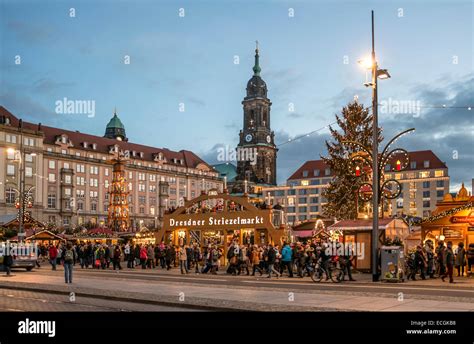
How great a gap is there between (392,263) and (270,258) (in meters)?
6.86

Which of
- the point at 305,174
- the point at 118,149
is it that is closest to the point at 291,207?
the point at 305,174

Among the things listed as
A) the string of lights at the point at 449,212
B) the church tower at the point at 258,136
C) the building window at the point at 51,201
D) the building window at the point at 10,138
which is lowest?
the string of lights at the point at 449,212

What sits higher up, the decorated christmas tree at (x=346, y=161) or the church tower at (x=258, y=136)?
the church tower at (x=258, y=136)

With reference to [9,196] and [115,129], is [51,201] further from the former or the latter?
[115,129]

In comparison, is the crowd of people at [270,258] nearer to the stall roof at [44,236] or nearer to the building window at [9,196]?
the stall roof at [44,236]

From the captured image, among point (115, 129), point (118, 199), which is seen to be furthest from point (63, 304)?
point (115, 129)

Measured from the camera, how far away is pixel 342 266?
87.9ft

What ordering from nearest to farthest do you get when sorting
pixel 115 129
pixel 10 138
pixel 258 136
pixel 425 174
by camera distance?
pixel 10 138 → pixel 425 174 → pixel 115 129 → pixel 258 136

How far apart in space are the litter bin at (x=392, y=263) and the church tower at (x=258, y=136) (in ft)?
434

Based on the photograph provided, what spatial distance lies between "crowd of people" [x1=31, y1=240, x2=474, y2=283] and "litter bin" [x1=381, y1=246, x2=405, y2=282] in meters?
1.55

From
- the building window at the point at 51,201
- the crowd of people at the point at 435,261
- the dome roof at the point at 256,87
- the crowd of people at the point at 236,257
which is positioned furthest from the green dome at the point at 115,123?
the crowd of people at the point at 435,261

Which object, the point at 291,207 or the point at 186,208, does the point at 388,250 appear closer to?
the point at 186,208

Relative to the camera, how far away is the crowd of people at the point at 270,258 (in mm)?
26859

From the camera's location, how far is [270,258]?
30.8 m
